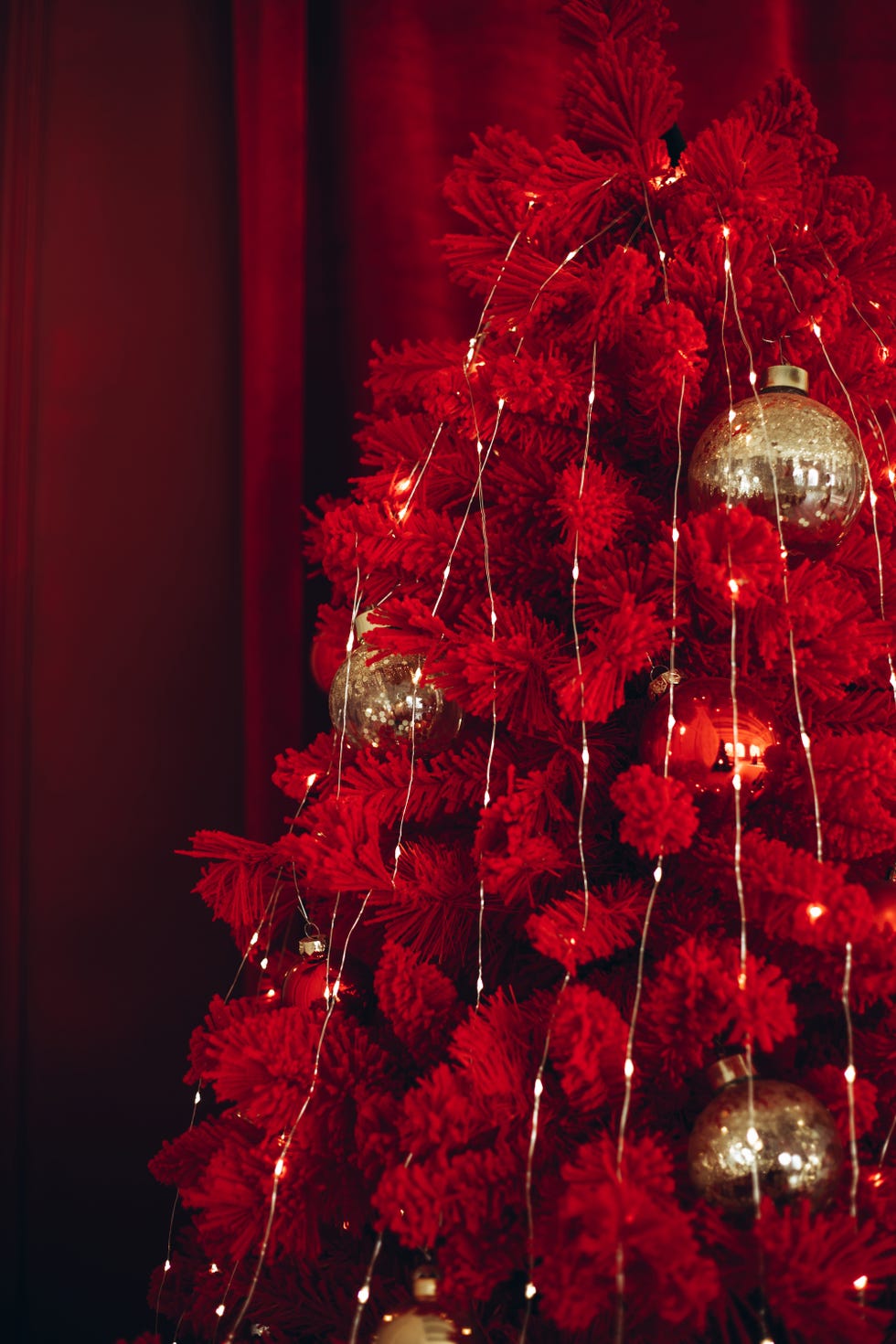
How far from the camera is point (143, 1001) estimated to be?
1.21 meters

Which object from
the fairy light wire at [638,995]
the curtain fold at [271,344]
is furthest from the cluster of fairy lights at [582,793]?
the curtain fold at [271,344]

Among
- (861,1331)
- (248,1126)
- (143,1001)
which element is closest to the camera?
(861,1331)

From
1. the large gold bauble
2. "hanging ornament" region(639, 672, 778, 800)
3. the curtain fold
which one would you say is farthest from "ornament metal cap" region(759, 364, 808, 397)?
the curtain fold

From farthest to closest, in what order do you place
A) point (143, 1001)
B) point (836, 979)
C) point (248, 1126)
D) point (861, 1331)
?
1. point (143, 1001)
2. point (248, 1126)
3. point (836, 979)
4. point (861, 1331)

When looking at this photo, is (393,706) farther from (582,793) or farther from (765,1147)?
(765,1147)

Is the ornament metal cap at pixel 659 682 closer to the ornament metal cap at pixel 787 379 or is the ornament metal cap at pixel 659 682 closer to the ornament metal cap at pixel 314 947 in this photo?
the ornament metal cap at pixel 787 379

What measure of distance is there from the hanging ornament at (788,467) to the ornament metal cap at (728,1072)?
0.30m

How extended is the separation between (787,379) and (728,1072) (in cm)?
41

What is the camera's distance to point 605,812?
0.65 meters

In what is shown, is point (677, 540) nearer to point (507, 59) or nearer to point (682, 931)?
point (682, 931)

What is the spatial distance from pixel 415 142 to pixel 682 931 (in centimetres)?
107

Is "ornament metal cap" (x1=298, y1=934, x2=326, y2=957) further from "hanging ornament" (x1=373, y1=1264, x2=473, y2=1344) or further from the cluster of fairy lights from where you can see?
"hanging ornament" (x1=373, y1=1264, x2=473, y2=1344)

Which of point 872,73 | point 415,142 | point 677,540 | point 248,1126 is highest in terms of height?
point 872,73

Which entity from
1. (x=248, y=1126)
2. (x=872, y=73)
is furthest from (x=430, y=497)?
(x=872, y=73)
